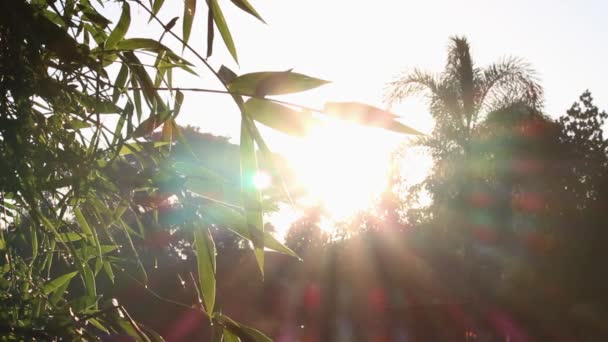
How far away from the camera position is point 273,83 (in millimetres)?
1215

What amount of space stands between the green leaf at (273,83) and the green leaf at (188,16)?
0.58 feet

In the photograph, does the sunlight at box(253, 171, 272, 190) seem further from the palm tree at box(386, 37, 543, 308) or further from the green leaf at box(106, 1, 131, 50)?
the palm tree at box(386, 37, 543, 308)

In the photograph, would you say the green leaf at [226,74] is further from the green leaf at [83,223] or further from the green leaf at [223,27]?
the green leaf at [83,223]

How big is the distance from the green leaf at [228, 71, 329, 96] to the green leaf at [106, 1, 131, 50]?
358mm

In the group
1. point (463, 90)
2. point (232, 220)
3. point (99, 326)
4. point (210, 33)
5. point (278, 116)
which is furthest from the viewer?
point (463, 90)

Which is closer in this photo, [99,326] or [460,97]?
[99,326]

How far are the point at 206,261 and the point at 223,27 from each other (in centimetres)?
52

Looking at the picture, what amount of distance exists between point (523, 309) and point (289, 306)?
6.77 meters

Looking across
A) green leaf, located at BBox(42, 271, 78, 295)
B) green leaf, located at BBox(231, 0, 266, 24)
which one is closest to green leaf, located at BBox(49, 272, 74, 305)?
green leaf, located at BBox(42, 271, 78, 295)

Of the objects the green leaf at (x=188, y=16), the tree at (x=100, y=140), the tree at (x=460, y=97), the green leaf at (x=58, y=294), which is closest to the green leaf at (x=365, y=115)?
the tree at (x=100, y=140)

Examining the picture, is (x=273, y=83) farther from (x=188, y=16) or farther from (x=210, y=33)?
(x=188, y=16)

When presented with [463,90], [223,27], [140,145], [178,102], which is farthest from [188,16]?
[463,90]

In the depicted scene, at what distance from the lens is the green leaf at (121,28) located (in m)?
1.39

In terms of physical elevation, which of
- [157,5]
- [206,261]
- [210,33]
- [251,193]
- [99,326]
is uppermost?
[157,5]
